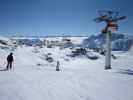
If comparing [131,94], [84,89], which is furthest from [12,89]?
[131,94]

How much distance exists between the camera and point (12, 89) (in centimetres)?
726

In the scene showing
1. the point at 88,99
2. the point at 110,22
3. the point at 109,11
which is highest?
the point at 109,11

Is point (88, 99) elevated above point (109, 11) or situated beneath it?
situated beneath

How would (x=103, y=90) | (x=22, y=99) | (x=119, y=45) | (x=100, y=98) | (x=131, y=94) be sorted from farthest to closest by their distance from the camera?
(x=119, y=45), (x=103, y=90), (x=131, y=94), (x=100, y=98), (x=22, y=99)

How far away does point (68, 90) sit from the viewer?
7.39 m

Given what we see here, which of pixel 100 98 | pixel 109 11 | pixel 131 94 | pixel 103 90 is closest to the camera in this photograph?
pixel 100 98

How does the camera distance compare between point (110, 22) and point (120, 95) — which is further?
point (110, 22)

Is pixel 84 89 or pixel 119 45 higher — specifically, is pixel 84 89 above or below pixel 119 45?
below

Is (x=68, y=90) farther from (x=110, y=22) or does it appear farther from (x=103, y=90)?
(x=110, y=22)

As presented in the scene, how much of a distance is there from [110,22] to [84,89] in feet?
49.2

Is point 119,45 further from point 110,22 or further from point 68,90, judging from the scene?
point 68,90

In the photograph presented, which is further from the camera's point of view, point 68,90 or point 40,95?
point 68,90

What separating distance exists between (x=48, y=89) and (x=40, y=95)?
36.8 inches

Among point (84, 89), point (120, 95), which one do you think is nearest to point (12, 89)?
point (84, 89)
